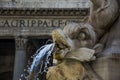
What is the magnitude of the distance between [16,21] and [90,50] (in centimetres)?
2086

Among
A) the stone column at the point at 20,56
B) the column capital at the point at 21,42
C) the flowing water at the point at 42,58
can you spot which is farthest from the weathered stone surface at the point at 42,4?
the flowing water at the point at 42,58

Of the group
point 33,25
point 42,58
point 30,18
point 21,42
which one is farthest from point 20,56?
point 42,58

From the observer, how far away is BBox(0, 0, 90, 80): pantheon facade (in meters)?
24.6

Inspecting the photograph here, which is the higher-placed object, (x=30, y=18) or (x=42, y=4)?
(x=42, y=4)

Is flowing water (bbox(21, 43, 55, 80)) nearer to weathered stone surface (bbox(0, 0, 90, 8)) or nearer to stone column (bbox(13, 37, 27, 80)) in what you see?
stone column (bbox(13, 37, 27, 80))

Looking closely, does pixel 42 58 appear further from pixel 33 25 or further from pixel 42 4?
pixel 42 4

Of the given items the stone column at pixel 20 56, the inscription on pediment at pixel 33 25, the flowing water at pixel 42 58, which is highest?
the flowing water at pixel 42 58

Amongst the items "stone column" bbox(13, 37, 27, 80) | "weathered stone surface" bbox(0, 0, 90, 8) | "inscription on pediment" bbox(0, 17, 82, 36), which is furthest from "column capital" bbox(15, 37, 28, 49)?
"weathered stone surface" bbox(0, 0, 90, 8)

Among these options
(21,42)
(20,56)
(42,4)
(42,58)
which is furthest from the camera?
(42,4)

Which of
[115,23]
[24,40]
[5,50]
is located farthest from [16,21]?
[115,23]

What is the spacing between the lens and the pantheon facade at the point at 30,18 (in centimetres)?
2459

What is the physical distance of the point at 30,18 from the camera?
24.9 meters

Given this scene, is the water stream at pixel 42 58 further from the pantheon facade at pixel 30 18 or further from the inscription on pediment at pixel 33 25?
the inscription on pediment at pixel 33 25

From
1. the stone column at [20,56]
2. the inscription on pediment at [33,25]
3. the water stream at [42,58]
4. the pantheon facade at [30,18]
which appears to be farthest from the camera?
the inscription on pediment at [33,25]
